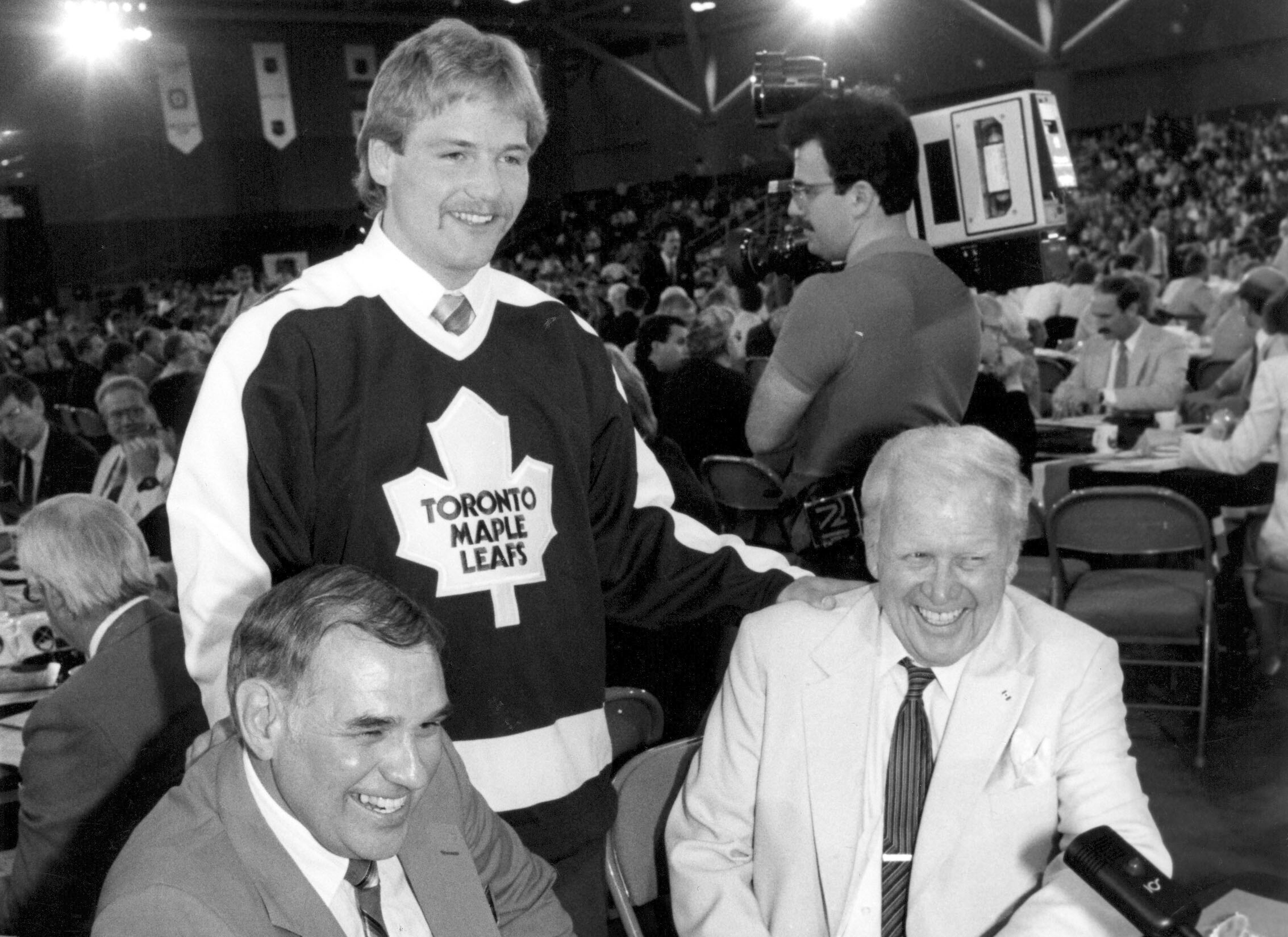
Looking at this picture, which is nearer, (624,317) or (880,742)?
(880,742)

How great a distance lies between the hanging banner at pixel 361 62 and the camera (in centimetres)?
1570

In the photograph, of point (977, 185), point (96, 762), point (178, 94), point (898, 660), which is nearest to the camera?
point (898, 660)

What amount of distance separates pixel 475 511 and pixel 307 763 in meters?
0.44

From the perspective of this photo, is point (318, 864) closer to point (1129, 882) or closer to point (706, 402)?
point (1129, 882)

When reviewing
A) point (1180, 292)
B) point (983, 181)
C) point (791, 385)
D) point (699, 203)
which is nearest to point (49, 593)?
point (791, 385)

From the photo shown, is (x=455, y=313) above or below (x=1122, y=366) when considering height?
above

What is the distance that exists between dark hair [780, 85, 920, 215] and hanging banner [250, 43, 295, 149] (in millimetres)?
12827

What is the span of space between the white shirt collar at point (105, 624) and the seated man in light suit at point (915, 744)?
1093 millimetres

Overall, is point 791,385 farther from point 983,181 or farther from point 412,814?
point 412,814

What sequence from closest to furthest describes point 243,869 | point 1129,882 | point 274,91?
point 1129,882 < point 243,869 < point 274,91

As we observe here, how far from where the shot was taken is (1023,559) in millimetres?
4746

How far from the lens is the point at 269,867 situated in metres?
1.27

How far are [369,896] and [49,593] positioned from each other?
131 cm

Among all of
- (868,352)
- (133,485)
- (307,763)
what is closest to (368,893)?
(307,763)
